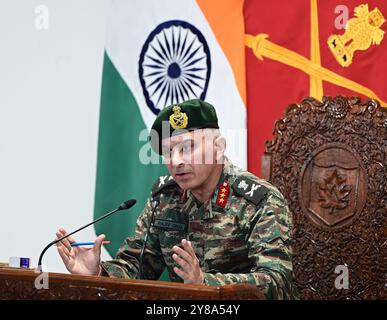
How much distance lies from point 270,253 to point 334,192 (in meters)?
0.56

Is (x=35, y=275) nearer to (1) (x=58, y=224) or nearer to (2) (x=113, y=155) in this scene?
(2) (x=113, y=155)

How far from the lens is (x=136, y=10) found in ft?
12.8

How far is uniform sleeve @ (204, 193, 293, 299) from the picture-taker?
2.12 metres

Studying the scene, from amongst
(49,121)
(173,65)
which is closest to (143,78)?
(173,65)

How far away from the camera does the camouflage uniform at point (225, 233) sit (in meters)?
2.26

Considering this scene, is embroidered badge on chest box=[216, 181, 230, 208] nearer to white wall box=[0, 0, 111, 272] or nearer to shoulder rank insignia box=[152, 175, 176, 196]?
shoulder rank insignia box=[152, 175, 176, 196]

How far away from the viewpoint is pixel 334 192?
2.70m

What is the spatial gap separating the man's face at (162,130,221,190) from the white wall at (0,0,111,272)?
1.77m

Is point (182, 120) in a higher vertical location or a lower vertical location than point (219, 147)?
higher

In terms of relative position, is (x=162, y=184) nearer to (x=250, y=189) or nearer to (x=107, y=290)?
(x=250, y=189)

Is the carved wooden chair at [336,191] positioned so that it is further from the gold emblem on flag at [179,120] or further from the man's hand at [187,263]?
the man's hand at [187,263]

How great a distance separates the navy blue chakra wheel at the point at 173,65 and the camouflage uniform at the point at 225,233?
1.10 m

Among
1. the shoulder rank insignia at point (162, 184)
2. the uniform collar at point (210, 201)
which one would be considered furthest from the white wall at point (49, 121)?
the uniform collar at point (210, 201)
